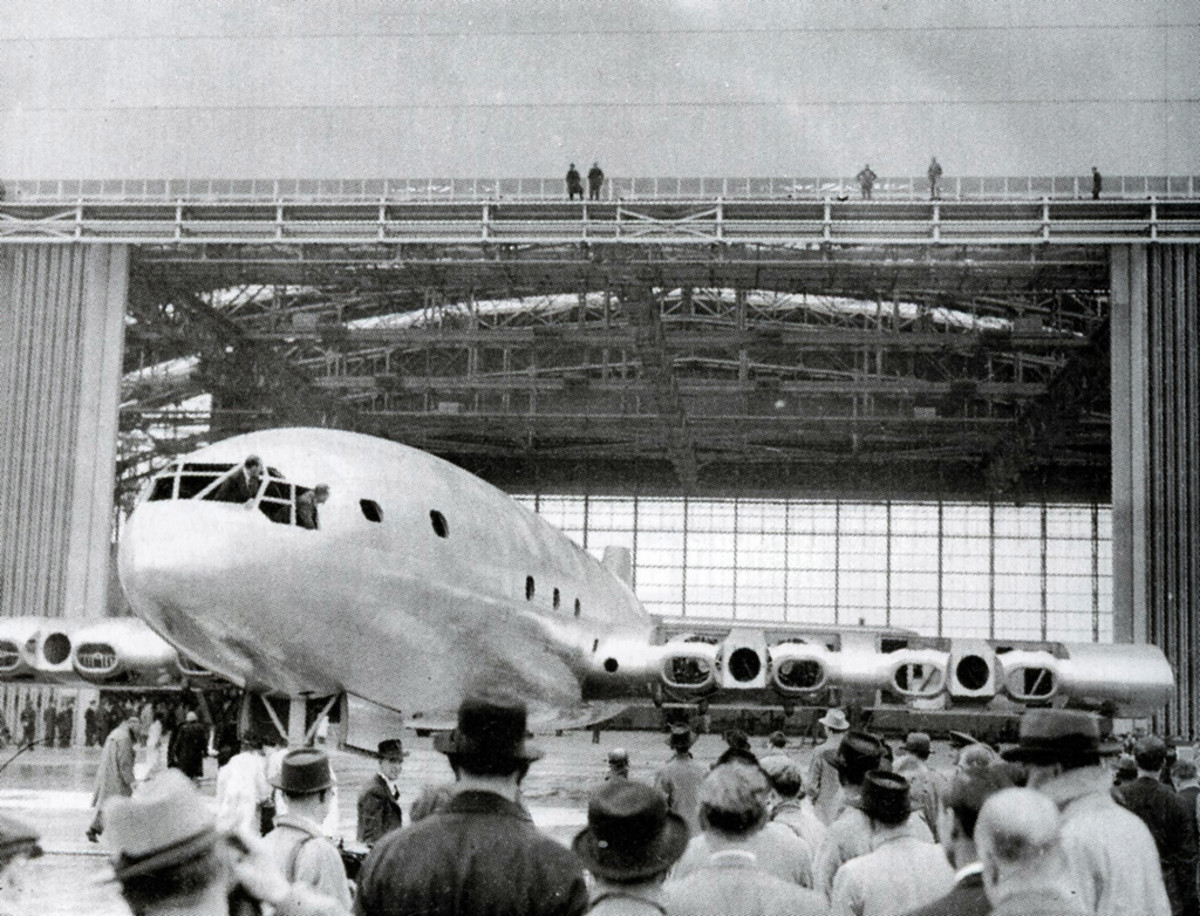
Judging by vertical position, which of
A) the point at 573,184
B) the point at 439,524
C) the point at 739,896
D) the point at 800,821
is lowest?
the point at 800,821

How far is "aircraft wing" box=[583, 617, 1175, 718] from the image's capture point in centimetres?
1875

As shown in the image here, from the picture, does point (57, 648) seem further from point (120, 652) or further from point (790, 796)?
point (790, 796)

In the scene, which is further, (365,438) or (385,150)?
(385,150)

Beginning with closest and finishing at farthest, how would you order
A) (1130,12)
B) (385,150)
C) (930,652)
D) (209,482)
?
(209,482) → (930,652) → (1130,12) → (385,150)

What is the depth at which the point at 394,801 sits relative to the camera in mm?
10172

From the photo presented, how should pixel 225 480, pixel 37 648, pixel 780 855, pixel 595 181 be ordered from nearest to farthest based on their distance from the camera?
pixel 780 855 → pixel 225 480 → pixel 37 648 → pixel 595 181

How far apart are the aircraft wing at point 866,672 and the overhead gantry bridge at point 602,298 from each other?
8539 millimetres

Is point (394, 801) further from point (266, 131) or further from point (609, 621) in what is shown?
point (266, 131)

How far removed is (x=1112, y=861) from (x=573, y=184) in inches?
1059

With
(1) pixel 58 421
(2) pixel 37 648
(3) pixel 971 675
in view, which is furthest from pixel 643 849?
(1) pixel 58 421

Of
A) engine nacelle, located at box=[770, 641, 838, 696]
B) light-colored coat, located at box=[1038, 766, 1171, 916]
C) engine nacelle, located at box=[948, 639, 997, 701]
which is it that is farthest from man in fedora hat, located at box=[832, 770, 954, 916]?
engine nacelle, located at box=[948, 639, 997, 701]

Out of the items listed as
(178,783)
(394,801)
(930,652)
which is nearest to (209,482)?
(394,801)

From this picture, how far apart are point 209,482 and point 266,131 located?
18875 millimetres

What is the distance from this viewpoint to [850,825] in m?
6.89
